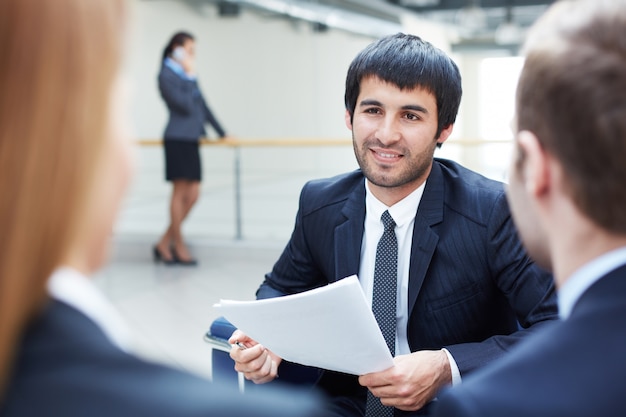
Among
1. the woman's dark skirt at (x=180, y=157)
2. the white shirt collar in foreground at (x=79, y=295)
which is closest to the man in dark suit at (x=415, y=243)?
the white shirt collar in foreground at (x=79, y=295)

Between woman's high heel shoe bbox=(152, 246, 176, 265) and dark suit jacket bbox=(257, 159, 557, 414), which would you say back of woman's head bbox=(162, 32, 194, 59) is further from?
dark suit jacket bbox=(257, 159, 557, 414)

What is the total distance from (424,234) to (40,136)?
121 cm

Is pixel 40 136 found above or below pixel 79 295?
above

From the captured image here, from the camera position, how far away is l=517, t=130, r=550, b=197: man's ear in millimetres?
729

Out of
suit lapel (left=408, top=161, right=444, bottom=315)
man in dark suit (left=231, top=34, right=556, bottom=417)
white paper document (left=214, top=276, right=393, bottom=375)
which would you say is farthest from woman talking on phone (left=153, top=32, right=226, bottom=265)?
white paper document (left=214, top=276, right=393, bottom=375)

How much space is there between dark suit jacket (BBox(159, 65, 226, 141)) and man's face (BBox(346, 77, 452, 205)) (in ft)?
12.4

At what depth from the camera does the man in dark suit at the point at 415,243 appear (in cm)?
150

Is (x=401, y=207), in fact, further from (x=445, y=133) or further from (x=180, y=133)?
(x=180, y=133)

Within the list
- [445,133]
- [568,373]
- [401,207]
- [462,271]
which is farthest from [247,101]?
[568,373]

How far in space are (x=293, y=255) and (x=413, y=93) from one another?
492 mm

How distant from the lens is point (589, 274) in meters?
0.71

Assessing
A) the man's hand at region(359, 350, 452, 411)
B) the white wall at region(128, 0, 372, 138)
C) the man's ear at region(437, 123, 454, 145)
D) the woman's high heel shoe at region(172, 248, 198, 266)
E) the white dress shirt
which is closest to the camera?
the man's hand at region(359, 350, 452, 411)

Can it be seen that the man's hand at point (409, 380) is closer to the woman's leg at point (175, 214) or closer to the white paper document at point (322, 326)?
the white paper document at point (322, 326)

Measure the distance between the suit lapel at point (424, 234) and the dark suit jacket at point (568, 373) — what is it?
35.3 inches
